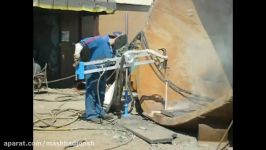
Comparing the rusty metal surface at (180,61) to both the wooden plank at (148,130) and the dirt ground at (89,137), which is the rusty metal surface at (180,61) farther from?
the dirt ground at (89,137)

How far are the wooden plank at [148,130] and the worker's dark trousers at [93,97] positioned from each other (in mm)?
461

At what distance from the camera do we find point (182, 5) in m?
8.30

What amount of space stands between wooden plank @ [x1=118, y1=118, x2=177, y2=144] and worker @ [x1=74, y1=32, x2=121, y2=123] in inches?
17.9

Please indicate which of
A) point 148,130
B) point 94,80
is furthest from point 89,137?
point 94,80

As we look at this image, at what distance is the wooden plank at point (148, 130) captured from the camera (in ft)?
18.4

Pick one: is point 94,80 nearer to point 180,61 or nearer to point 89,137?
point 89,137

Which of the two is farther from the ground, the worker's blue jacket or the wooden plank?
the worker's blue jacket

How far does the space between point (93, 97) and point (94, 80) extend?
30 cm

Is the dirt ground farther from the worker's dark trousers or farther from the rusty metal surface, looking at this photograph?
the rusty metal surface

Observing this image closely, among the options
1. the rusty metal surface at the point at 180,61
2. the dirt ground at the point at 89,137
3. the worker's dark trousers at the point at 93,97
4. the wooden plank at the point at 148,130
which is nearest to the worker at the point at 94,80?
the worker's dark trousers at the point at 93,97

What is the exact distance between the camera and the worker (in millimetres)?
6926

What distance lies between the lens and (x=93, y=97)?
274 inches

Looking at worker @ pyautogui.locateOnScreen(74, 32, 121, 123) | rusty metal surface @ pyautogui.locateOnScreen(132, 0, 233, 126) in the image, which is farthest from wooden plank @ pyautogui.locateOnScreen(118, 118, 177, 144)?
worker @ pyautogui.locateOnScreen(74, 32, 121, 123)
